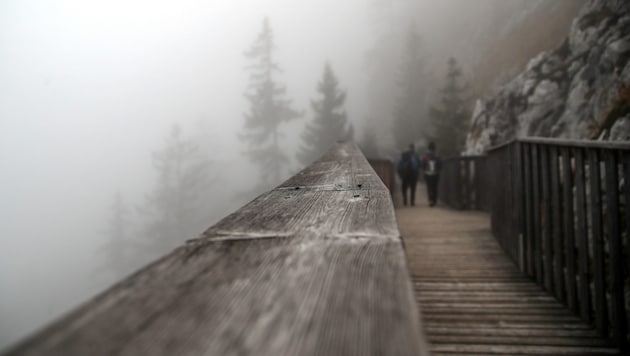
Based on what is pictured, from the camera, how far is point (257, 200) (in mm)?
1585

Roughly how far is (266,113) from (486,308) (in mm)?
36626

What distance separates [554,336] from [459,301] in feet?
2.78

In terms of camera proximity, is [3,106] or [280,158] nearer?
[280,158]

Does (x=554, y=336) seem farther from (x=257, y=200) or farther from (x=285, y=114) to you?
(x=285, y=114)

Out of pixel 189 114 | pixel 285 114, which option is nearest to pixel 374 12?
pixel 285 114

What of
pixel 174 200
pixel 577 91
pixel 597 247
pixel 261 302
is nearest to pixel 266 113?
pixel 174 200

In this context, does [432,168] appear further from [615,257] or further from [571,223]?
[615,257]

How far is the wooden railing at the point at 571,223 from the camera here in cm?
243

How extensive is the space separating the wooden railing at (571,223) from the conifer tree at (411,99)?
112ft

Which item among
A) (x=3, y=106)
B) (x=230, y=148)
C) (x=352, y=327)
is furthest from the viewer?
(x=3, y=106)

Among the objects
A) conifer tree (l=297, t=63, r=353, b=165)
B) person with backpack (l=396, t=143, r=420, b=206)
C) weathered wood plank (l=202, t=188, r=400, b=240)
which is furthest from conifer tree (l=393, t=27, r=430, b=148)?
weathered wood plank (l=202, t=188, r=400, b=240)

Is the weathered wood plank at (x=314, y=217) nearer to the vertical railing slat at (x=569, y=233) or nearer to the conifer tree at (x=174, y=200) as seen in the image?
the vertical railing slat at (x=569, y=233)

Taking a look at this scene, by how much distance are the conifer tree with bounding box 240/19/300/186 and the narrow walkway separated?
31540mm

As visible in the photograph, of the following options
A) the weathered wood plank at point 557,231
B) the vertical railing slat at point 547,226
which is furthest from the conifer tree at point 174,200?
Answer: the weathered wood plank at point 557,231
